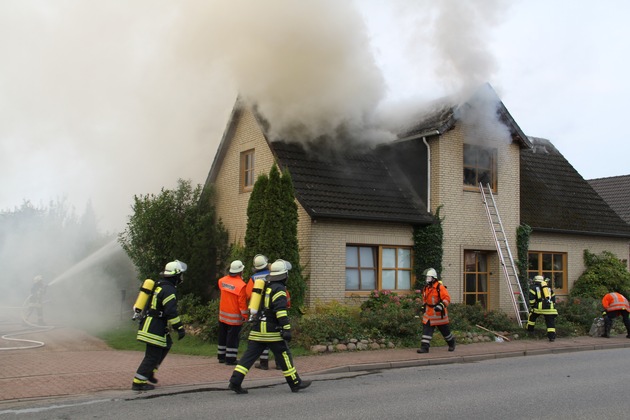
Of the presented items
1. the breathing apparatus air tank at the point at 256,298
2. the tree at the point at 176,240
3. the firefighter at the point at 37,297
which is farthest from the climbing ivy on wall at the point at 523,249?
the firefighter at the point at 37,297

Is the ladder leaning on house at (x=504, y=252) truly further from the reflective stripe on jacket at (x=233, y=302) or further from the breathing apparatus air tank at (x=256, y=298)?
the breathing apparatus air tank at (x=256, y=298)

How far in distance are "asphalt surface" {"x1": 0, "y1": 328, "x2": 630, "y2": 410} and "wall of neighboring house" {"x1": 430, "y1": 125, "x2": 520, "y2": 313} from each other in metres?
2.91

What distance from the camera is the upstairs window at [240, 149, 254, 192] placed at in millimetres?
17250

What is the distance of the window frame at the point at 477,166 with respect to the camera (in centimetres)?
1744

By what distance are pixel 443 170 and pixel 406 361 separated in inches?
272

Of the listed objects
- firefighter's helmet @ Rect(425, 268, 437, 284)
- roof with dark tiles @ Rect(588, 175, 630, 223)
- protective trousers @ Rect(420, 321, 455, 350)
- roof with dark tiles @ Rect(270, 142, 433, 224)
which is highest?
roof with dark tiles @ Rect(588, 175, 630, 223)

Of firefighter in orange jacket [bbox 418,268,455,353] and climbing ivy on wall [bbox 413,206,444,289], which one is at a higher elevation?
climbing ivy on wall [bbox 413,206,444,289]

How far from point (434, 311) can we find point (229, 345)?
13.6 ft

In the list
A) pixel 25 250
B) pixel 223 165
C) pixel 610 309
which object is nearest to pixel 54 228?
pixel 25 250

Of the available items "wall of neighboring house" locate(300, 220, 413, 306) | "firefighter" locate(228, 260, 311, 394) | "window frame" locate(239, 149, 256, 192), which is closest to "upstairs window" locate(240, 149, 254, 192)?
"window frame" locate(239, 149, 256, 192)

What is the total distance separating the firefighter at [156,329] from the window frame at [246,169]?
8983mm

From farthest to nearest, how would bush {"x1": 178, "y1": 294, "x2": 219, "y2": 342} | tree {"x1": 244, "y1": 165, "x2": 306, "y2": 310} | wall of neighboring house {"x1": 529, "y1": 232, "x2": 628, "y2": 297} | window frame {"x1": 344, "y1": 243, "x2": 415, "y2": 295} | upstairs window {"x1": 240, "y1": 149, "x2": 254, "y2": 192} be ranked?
1. wall of neighboring house {"x1": 529, "y1": 232, "x2": 628, "y2": 297}
2. upstairs window {"x1": 240, "y1": 149, "x2": 254, "y2": 192}
3. window frame {"x1": 344, "y1": 243, "x2": 415, "y2": 295}
4. tree {"x1": 244, "y1": 165, "x2": 306, "y2": 310}
5. bush {"x1": 178, "y1": 294, "x2": 219, "y2": 342}

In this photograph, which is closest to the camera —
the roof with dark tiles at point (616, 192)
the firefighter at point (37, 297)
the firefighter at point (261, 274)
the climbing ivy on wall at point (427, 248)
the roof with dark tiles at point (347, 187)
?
the firefighter at point (261, 274)

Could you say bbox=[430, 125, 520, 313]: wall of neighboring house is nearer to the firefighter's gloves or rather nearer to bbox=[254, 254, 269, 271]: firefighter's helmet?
bbox=[254, 254, 269, 271]: firefighter's helmet
